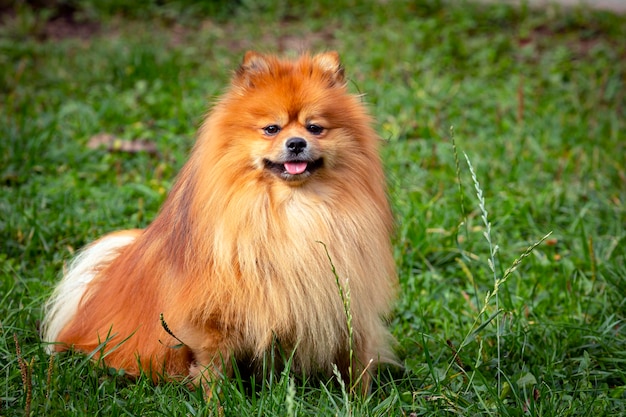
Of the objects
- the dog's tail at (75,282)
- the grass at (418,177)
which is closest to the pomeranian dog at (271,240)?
the grass at (418,177)

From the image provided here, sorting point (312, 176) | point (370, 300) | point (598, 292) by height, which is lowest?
point (598, 292)

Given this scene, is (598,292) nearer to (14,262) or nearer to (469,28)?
(14,262)

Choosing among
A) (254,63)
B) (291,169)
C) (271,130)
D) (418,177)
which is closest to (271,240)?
(291,169)

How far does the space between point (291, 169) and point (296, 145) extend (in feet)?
0.34

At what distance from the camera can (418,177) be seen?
5.42m

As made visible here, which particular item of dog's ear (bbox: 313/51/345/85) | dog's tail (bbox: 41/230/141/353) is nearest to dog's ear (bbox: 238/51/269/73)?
dog's ear (bbox: 313/51/345/85)

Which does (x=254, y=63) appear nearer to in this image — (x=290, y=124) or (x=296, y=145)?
(x=290, y=124)

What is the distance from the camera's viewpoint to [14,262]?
4324 mm

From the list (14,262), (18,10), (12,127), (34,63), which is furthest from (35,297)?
(18,10)

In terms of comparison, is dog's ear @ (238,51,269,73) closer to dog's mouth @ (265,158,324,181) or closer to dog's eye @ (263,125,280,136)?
dog's eye @ (263,125,280,136)

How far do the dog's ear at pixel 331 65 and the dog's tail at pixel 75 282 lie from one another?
1243mm

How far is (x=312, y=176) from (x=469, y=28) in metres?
5.18

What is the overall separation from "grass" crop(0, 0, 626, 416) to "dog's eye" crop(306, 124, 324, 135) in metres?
0.55

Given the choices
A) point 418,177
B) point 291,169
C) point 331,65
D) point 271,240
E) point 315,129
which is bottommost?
point 418,177
